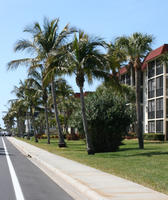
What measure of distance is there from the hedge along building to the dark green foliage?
19120 millimetres

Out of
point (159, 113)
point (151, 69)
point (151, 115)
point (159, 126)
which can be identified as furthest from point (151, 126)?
point (151, 69)

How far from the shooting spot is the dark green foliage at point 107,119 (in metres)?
28.1

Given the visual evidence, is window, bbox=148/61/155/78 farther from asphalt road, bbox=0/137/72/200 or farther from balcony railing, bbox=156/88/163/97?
asphalt road, bbox=0/137/72/200

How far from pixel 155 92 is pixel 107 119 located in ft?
83.4

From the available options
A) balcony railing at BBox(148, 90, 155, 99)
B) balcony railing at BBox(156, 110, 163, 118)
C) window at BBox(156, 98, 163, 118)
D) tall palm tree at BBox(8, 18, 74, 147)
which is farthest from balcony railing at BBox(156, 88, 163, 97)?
tall palm tree at BBox(8, 18, 74, 147)

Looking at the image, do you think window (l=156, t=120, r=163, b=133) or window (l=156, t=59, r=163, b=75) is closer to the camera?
window (l=156, t=59, r=163, b=75)

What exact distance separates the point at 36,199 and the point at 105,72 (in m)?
16.2

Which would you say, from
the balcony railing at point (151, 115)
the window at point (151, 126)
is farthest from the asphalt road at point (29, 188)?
the window at point (151, 126)

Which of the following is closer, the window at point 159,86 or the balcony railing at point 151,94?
the window at point 159,86

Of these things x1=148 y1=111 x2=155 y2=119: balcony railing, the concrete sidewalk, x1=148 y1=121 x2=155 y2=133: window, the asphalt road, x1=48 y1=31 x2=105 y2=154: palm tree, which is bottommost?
the asphalt road

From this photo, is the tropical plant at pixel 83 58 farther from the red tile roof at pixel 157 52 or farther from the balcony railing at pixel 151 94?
the balcony railing at pixel 151 94

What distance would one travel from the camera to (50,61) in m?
25.5

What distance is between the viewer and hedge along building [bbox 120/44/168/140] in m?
48.9

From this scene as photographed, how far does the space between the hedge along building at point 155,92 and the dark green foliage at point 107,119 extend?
19.1 meters
